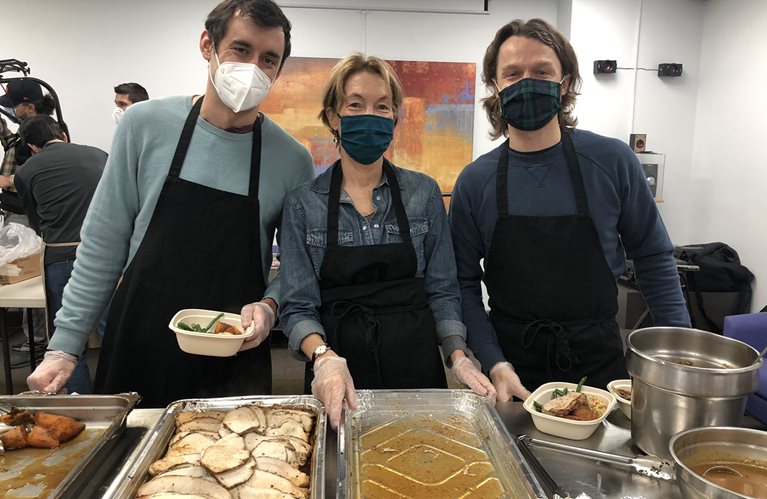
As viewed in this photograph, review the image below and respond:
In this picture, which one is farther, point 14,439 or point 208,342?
point 208,342

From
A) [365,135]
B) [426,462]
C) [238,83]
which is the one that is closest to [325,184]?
[365,135]

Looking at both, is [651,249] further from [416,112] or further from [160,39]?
[160,39]

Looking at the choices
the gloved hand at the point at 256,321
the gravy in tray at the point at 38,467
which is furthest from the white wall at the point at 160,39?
the gravy in tray at the point at 38,467

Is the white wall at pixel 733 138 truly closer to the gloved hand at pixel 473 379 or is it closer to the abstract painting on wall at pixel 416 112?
the abstract painting on wall at pixel 416 112

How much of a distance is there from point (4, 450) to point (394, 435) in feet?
3.46

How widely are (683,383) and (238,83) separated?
5.65 ft

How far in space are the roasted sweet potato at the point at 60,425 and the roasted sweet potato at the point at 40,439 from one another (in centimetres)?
2

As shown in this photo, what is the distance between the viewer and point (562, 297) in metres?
2.05

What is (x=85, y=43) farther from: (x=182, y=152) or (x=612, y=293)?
(x=612, y=293)

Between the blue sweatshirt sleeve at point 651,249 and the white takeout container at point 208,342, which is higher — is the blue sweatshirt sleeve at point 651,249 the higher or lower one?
the higher one

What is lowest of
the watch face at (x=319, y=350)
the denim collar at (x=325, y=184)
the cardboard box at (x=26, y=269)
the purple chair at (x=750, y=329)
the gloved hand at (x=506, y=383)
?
the purple chair at (x=750, y=329)

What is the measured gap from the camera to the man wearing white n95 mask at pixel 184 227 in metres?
1.97

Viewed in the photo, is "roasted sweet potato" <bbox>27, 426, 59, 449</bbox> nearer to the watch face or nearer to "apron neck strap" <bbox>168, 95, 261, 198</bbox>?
the watch face

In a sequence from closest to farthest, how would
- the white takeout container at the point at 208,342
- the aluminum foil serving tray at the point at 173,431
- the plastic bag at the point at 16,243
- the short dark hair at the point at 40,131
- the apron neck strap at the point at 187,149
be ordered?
the aluminum foil serving tray at the point at 173,431 → the white takeout container at the point at 208,342 → the apron neck strap at the point at 187,149 → the plastic bag at the point at 16,243 → the short dark hair at the point at 40,131
